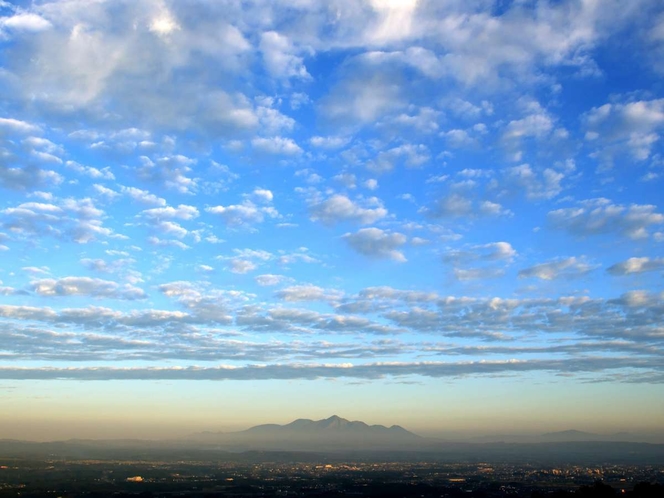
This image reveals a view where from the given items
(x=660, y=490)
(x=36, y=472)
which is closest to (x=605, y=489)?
(x=660, y=490)

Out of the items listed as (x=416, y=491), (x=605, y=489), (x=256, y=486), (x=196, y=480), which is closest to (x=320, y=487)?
(x=256, y=486)

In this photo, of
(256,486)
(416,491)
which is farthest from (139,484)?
(416,491)

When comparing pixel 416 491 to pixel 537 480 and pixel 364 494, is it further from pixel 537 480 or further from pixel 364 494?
pixel 537 480

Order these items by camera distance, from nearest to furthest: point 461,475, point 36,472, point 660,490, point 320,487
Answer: point 660,490, point 320,487, point 36,472, point 461,475

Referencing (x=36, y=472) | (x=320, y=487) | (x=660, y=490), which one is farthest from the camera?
(x=36, y=472)

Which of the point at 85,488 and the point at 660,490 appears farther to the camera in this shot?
the point at 85,488

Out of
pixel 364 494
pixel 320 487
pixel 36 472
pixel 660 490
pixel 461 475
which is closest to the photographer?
pixel 660 490

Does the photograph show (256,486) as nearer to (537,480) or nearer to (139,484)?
(139,484)

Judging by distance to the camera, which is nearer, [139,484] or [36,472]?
[139,484]

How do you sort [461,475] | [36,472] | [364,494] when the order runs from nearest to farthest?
1. [364,494]
2. [36,472]
3. [461,475]
